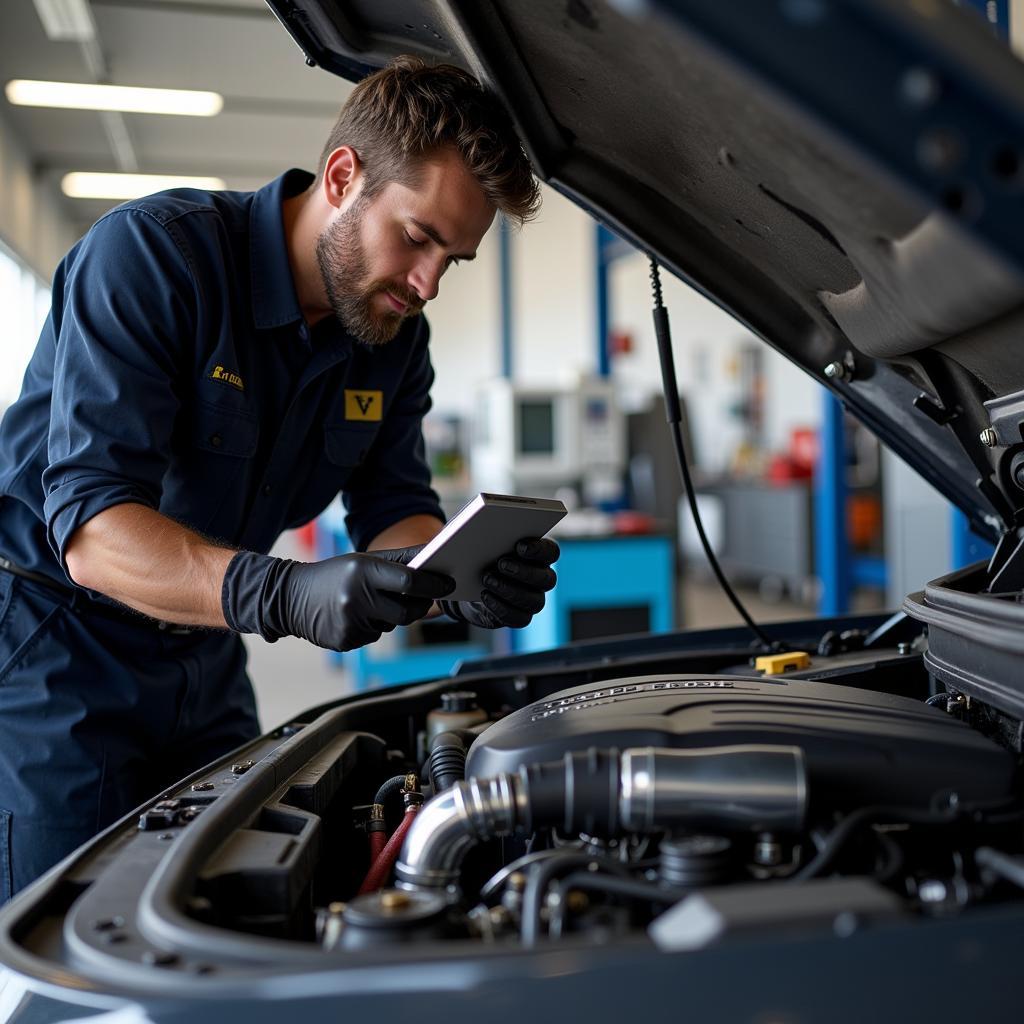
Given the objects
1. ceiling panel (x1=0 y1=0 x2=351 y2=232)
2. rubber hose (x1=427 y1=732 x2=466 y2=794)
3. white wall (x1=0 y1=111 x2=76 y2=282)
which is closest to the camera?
rubber hose (x1=427 y1=732 x2=466 y2=794)

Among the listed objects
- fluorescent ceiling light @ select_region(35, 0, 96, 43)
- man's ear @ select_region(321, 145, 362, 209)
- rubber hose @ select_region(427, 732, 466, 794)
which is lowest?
rubber hose @ select_region(427, 732, 466, 794)

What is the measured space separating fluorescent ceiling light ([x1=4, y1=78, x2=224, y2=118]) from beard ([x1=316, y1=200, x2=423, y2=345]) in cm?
611

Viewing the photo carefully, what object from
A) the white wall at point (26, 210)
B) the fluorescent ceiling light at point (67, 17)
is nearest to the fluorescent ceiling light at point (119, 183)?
the white wall at point (26, 210)

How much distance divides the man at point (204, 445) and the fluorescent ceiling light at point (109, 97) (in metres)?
6.06

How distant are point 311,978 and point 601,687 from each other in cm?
50

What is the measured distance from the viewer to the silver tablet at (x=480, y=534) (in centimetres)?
110

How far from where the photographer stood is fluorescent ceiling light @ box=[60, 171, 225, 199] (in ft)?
31.5

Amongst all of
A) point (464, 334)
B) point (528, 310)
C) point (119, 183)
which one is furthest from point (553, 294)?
point (119, 183)

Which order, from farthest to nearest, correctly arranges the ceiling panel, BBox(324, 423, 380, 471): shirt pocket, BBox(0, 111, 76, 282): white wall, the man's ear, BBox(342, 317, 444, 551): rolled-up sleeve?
BBox(0, 111, 76, 282): white wall, the ceiling panel, BBox(342, 317, 444, 551): rolled-up sleeve, BBox(324, 423, 380, 471): shirt pocket, the man's ear

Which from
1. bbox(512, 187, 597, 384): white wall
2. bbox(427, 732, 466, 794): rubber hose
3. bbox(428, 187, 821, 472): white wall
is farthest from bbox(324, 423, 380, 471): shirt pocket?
bbox(512, 187, 597, 384): white wall

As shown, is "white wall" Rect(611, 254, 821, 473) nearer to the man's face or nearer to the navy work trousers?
the man's face

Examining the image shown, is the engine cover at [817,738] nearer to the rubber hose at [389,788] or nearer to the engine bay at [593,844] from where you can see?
the engine bay at [593,844]

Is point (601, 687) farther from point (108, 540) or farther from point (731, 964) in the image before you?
point (108, 540)

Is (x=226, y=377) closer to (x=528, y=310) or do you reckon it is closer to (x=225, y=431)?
(x=225, y=431)
